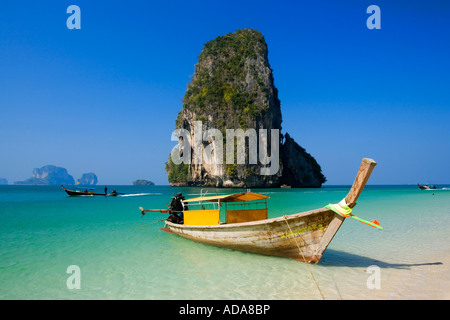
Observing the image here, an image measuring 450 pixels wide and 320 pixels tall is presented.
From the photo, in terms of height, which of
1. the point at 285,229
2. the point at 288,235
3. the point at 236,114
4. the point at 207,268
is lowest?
the point at 207,268

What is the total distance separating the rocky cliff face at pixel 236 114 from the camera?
→ 6431 cm

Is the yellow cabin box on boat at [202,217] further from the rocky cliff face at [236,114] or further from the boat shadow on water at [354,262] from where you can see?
the rocky cliff face at [236,114]

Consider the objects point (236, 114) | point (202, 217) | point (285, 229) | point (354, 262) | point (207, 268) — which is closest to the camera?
point (285, 229)

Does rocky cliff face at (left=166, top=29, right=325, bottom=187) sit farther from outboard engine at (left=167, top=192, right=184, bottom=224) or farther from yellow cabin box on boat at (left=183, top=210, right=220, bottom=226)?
yellow cabin box on boat at (left=183, top=210, right=220, bottom=226)

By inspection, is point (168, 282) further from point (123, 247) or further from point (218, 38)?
point (218, 38)

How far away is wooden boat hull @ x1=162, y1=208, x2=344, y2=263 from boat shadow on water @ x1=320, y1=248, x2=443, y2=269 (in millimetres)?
793

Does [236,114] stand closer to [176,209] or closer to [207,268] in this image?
[176,209]

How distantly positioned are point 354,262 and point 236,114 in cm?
6002

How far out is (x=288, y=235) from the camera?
22.5 ft

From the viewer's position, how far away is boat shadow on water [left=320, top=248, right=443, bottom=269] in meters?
7.02

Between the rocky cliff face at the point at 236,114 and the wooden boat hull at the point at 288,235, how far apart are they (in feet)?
179

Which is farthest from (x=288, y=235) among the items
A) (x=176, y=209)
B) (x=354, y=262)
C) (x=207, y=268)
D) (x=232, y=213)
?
(x=176, y=209)

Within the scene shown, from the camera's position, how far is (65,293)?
564 cm
